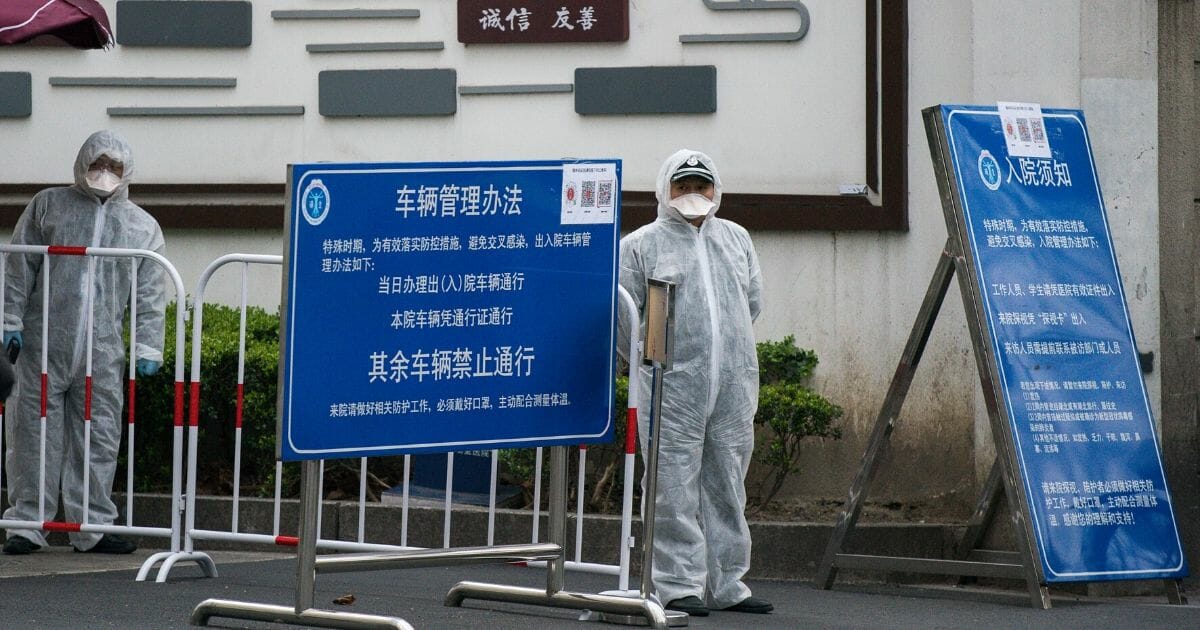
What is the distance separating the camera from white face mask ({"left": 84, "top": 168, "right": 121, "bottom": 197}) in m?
8.30

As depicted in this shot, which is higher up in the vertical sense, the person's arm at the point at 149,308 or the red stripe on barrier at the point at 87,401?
the person's arm at the point at 149,308

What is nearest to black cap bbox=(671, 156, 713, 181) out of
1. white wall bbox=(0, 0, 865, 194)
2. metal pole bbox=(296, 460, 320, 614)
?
metal pole bbox=(296, 460, 320, 614)

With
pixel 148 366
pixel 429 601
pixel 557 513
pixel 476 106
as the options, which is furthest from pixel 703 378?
pixel 476 106

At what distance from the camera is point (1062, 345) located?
24.8 feet

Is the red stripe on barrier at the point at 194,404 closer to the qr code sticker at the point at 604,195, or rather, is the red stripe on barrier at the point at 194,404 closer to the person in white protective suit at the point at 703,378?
the person in white protective suit at the point at 703,378

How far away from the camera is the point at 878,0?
9383 millimetres

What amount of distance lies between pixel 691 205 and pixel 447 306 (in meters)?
1.48

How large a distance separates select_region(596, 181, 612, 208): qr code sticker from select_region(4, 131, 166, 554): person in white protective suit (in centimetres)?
282

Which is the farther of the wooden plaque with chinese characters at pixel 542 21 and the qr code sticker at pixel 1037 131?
the wooden plaque with chinese characters at pixel 542 21

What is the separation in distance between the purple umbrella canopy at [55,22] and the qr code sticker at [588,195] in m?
2.70

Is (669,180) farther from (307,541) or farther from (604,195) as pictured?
(307,541)

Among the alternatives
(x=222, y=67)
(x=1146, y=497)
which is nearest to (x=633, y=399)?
(x=1146, y=497)

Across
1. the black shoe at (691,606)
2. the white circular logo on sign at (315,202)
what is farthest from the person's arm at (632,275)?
the white circular logo on sign at (315,202)

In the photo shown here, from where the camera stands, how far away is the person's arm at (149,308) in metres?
8.14
